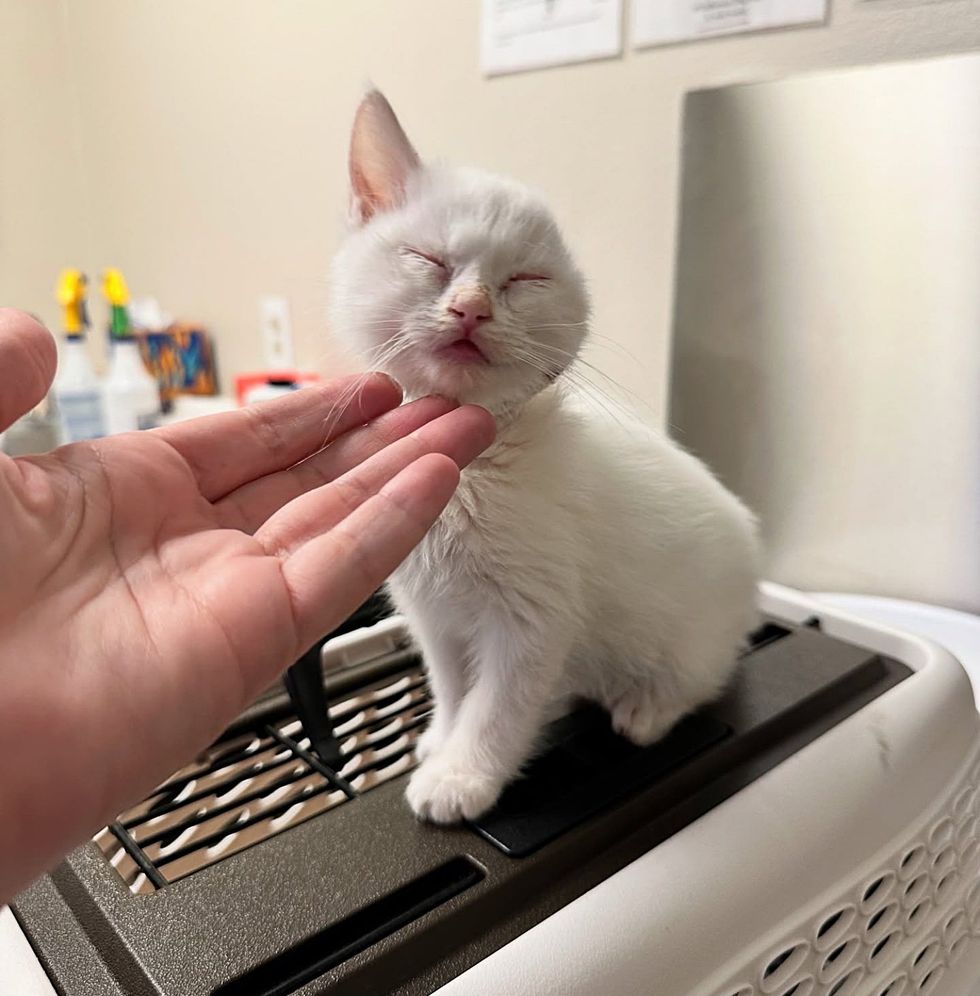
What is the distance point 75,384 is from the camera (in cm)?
168

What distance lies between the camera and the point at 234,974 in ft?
1.39

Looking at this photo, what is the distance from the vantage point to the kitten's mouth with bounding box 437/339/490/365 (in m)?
0.54

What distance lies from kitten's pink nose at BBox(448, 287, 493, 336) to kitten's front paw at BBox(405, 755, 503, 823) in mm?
302

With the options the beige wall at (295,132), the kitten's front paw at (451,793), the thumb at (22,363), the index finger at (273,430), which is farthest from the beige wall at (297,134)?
the kitten's front paw at (451,793)

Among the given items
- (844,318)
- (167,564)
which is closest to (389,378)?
(167,564)

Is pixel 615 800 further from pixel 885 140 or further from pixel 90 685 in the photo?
pixel 885 140

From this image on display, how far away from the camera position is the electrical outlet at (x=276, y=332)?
1.67 m

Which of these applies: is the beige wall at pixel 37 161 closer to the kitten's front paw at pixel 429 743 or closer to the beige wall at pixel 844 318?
the beige wall at pixel 844 318

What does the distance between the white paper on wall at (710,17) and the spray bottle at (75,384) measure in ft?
4.10

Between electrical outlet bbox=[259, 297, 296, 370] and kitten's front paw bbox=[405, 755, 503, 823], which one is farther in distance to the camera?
electrical outlet bbox=[259, 297, 296, 370]

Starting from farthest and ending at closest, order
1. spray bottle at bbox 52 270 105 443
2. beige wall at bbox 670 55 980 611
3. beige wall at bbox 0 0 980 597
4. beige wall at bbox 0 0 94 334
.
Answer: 1. beige wall at bbox 0 0 94 334
2. spray bottle at bbox 52 270 105 443
3. beige wall at bbox 0 0 980 597
4. beige wall at bbox 670 55 980 611

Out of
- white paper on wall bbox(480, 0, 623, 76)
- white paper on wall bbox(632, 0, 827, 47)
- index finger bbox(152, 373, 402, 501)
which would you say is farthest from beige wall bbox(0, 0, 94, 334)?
index finger bbox(152, 373, 402, 501)

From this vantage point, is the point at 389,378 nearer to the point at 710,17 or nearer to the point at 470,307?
the point at 470,307

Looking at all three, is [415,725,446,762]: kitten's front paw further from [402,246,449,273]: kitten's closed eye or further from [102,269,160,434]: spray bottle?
[102,269,160,434]: spray bottle
